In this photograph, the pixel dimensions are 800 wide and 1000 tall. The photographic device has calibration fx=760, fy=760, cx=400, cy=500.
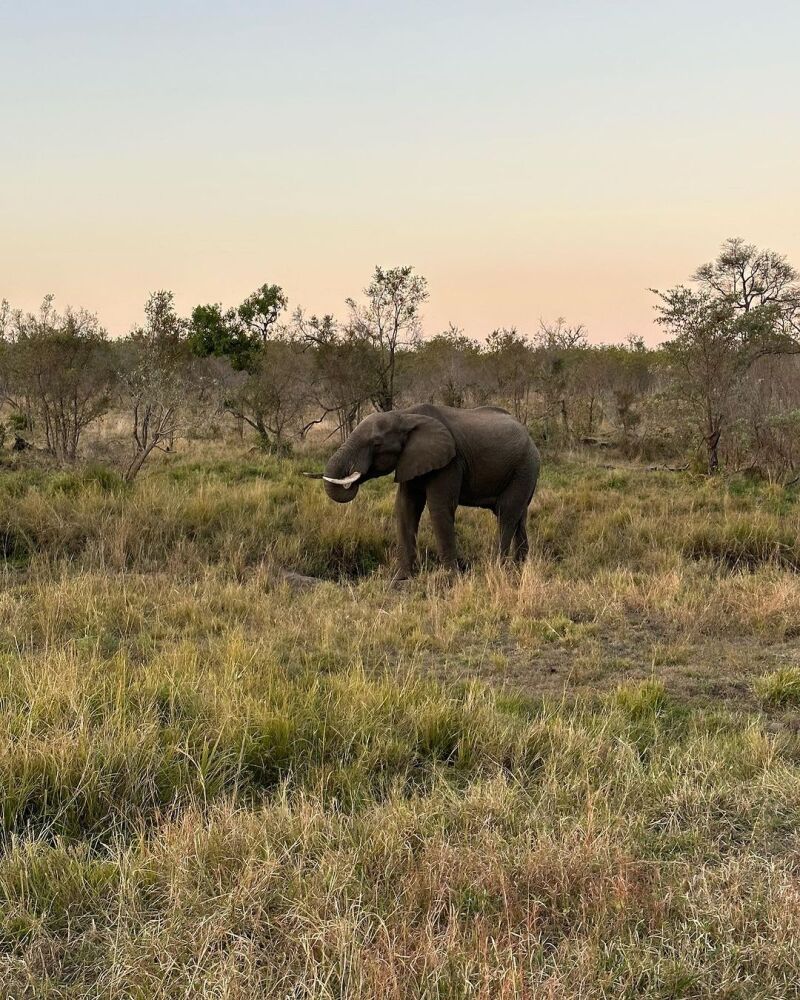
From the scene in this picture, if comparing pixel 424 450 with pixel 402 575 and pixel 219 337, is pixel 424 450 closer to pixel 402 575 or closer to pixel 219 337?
pixel 402 575

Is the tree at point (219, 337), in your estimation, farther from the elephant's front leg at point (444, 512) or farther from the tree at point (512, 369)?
the elephant's front leg at point (444, 512)

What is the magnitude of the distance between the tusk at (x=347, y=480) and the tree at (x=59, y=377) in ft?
28.4

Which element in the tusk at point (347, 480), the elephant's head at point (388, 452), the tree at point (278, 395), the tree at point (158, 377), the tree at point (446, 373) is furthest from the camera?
the tree at point (446, 373)

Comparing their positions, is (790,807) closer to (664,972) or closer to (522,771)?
(522,771)

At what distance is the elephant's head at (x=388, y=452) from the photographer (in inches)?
317

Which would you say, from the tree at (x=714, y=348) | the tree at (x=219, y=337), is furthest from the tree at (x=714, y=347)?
the tree at (x=219, y=337)

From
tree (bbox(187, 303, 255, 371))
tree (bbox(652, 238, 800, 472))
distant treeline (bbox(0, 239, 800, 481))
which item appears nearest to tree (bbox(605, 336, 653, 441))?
distant treeline (bbox(0, 239, 800, 481))

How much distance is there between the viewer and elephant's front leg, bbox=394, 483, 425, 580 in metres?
8.34

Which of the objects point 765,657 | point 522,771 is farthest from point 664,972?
point 765,657

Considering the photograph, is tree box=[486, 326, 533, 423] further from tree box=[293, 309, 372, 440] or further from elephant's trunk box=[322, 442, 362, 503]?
elephant's trunk box=[322, 442, 362, 503]

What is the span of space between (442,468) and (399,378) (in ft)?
42.2

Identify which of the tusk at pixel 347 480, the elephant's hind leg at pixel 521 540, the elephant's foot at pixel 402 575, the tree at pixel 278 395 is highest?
the tree at pixel 278 395

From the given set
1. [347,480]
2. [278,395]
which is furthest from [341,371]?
[347,480]

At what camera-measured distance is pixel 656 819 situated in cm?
299
